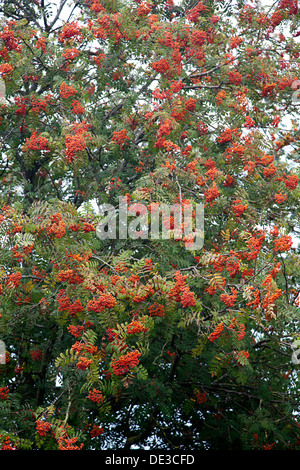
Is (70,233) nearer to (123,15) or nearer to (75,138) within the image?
(75,138)

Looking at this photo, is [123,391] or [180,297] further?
[123,391]

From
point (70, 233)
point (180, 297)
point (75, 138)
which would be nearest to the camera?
point (180, 297)

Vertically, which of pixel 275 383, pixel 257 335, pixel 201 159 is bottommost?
pixel 275 383

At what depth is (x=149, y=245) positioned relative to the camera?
6.23 metres

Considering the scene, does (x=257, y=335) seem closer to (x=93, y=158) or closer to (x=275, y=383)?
(x=275, y=383)

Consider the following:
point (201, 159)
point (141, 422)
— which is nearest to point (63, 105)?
point (201, 159)

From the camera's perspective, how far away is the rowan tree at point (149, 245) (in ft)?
15.7

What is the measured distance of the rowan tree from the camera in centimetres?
477

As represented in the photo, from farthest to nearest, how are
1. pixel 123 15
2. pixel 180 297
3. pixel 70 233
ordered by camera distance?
1. pixel 123 15
2. pixel 70 233
3. pixel 180 297

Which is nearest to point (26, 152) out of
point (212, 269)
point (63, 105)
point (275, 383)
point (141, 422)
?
point (63, 105)

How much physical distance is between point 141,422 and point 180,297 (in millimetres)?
2905

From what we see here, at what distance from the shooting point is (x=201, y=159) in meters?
6.77

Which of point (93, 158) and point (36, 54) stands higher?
point (36, 54)

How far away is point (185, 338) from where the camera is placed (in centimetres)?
620
